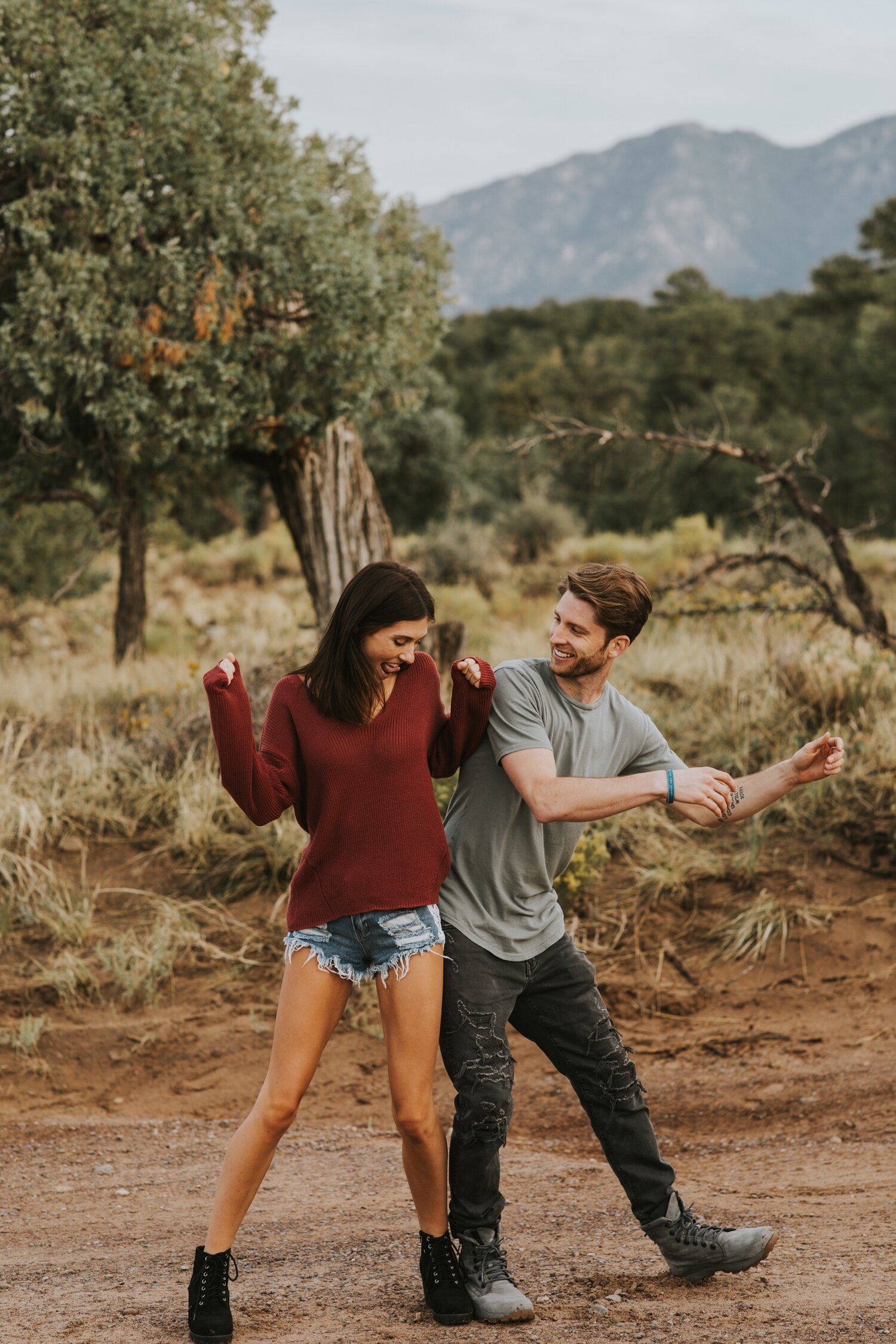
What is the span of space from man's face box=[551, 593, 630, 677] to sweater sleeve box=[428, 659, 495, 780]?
187 mm

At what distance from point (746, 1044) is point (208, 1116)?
245 centimetres

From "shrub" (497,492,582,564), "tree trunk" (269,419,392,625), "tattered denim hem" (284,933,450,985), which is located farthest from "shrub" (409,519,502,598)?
"tattered denim hem" (284,933,450,985)

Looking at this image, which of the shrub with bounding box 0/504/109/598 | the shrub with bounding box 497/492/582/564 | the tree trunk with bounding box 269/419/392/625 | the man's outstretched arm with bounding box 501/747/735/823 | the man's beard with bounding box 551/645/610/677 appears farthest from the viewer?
the shrub with bounding box 497/492/582/564

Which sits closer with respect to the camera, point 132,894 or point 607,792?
point 607,792

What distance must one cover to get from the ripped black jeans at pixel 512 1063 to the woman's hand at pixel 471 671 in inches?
24.9

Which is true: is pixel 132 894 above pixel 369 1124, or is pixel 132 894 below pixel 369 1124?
above

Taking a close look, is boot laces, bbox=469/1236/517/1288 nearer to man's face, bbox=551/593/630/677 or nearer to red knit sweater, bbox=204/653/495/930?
red knit sweater, bbox=204/653/495/930

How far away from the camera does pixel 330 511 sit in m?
10.4

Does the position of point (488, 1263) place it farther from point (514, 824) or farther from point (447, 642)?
point (447, 642)

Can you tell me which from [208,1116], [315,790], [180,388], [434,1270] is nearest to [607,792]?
[315,790]

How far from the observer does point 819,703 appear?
311 inches

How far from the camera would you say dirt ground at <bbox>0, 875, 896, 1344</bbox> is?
10.4ft

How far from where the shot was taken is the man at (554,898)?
305 centimetres

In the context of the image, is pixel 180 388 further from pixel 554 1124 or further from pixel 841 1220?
pixel 841 1220
